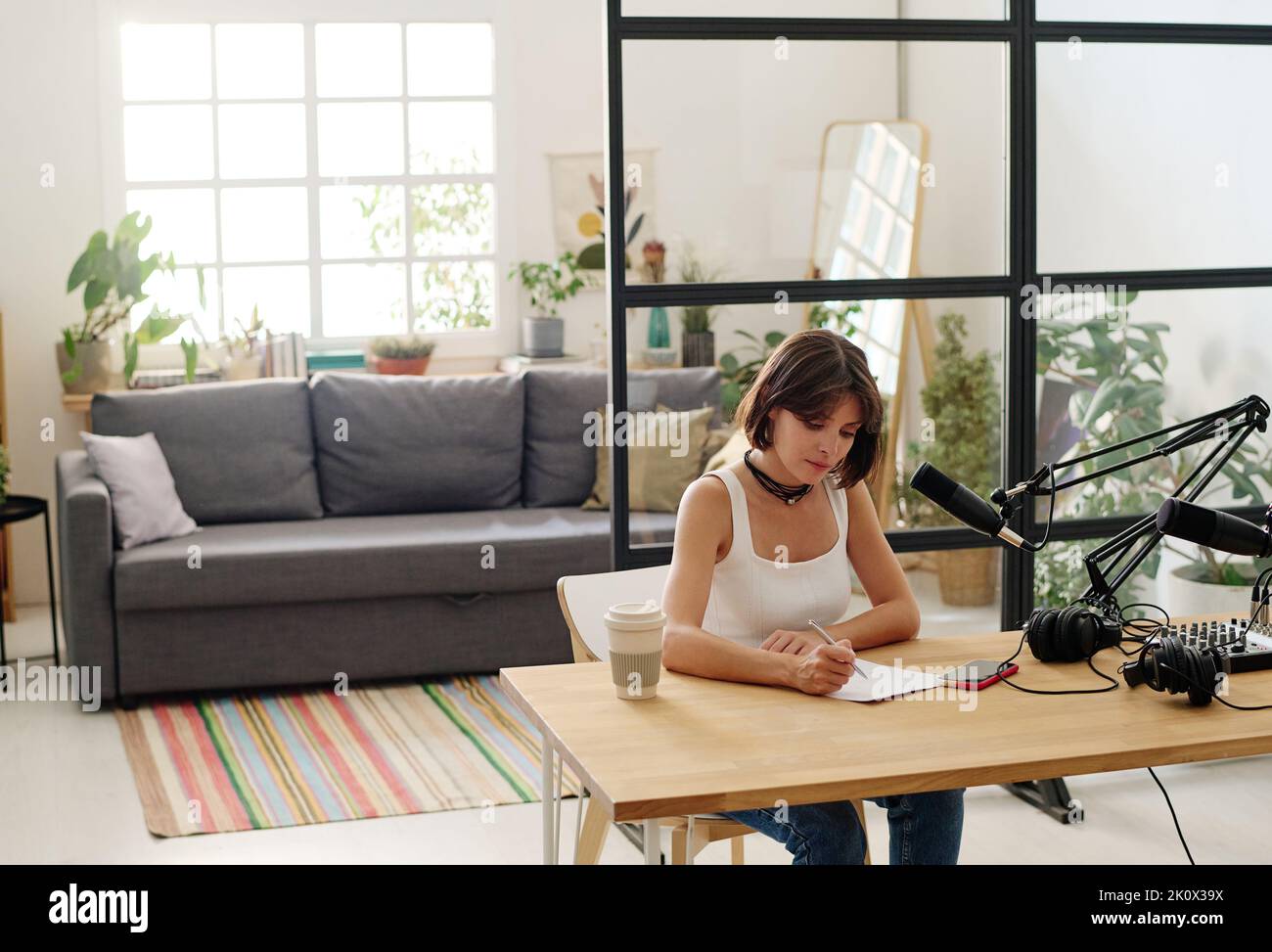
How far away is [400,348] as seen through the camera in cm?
604

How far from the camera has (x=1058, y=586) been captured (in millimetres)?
3625

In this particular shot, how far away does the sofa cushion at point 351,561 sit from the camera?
4316 mm

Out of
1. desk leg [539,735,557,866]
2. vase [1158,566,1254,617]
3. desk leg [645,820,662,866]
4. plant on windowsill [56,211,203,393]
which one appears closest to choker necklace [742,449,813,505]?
desk leg [539,735,557,866]

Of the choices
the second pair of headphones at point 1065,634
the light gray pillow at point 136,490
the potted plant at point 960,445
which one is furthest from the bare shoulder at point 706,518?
the light gray pillow at point 136,490

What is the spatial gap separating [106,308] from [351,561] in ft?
6.46

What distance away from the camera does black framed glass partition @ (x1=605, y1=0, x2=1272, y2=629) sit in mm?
3145

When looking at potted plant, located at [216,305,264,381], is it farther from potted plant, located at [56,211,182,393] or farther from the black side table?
Answer: the black side table

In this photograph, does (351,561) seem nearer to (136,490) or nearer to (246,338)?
(136,490)

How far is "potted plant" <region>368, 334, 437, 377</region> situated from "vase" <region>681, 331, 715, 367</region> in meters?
3.04

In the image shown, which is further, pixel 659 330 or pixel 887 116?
pixel 887 116

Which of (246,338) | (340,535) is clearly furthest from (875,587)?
(246,338)
